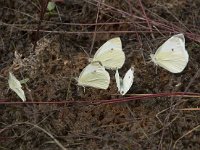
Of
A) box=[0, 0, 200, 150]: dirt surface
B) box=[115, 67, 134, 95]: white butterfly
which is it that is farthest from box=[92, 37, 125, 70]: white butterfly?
box=[115, 67, 134, 95]: white butterfly

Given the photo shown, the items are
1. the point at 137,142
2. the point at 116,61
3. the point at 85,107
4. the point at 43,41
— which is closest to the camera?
the point at 137,142

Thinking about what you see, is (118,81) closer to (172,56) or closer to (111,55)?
(111,55)

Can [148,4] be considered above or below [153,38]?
above

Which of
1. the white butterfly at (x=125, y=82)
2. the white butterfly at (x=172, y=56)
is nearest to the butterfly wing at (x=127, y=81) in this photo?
the white butterfly at (x=125, y=82)

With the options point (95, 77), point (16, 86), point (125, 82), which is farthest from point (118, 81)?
point (16, 86)

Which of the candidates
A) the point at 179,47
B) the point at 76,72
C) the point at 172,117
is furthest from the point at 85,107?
the point at 179,47

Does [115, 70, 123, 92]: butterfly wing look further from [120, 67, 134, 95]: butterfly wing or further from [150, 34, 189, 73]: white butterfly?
[150, 34, 189, 73]: white butterfly

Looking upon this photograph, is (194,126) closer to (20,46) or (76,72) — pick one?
(76,72)
